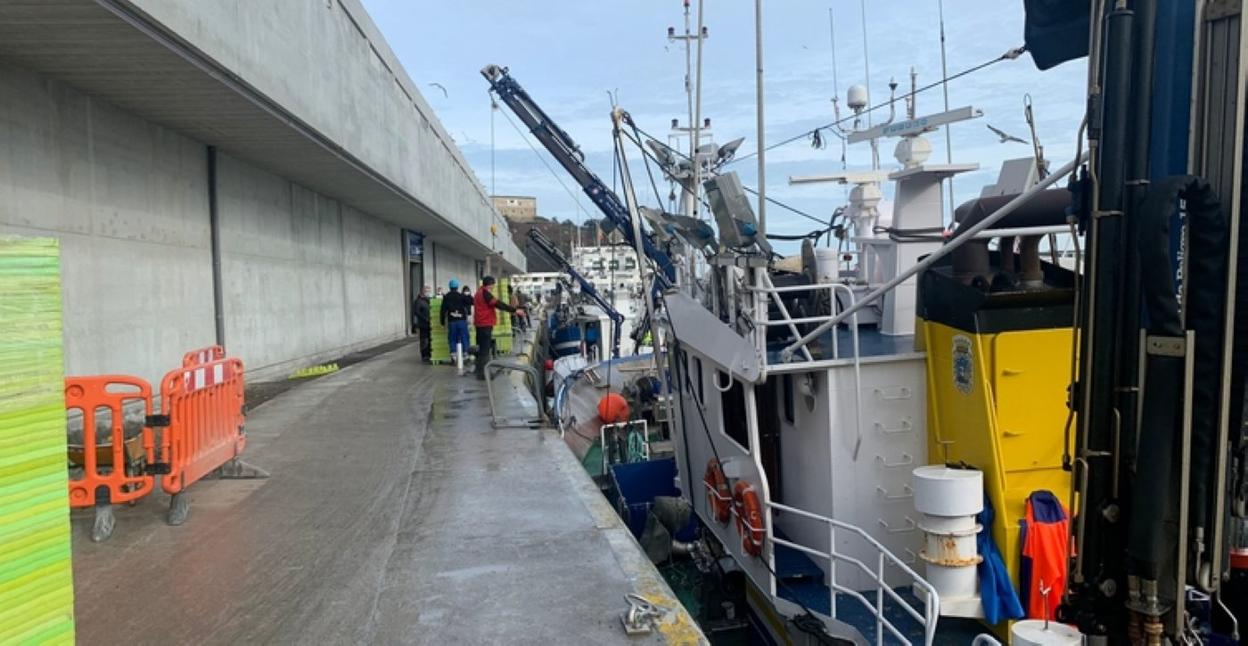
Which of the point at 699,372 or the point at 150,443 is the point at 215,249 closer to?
the point at 150,443

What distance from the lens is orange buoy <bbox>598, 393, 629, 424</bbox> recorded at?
12844 millimetres

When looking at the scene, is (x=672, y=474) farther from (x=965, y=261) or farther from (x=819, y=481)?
(x=965, y=261)

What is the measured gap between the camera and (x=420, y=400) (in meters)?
10.9

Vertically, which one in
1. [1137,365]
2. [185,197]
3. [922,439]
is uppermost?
[185,197]

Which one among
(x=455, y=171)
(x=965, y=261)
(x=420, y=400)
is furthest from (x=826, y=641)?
(x=455, y=171)

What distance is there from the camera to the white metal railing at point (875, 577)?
3.97 m

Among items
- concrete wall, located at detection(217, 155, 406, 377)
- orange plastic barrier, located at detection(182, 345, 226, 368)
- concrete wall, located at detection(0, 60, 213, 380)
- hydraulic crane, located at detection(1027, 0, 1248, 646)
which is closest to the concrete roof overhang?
concrete wall, located at detection(0, 60, 213, 380)

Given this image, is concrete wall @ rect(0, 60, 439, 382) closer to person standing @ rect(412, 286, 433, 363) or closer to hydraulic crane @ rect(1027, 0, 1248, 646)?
person standing @ rect(412, 286, 433, 363)

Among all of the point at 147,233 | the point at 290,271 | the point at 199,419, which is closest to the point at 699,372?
the point at 199,419

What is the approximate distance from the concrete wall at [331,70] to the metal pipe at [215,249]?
1.80 metres

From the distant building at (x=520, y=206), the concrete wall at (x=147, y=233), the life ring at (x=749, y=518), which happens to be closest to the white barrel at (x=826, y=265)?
the life ring at (x=749, y=518)

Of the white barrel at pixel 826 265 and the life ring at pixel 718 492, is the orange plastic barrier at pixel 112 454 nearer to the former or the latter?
the life ring at pixel 718 492

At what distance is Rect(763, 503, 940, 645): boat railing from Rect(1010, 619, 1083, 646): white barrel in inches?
29.2

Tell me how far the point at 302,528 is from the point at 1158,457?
4.88 metres
